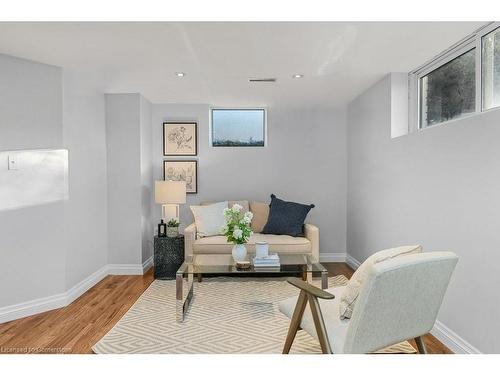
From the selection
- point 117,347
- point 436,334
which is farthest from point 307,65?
point 117,347

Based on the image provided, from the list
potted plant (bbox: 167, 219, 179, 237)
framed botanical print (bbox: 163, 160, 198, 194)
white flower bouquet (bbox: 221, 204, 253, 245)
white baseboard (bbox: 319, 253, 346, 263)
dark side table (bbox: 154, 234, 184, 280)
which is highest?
framed botanical print (bbox: 163, 160, 198, 194)

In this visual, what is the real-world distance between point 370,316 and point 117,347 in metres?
1.88

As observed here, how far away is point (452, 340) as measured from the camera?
2871 millimetres

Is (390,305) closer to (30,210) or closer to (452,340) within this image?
(452,340)

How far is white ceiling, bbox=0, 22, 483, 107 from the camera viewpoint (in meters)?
2.84

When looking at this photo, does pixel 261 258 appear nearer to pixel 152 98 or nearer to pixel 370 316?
pixel 370 316

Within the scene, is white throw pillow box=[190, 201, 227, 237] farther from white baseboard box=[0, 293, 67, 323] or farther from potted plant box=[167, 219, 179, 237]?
white baseboard box=[0, 293, 67, 323]

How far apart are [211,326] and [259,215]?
95.9 inches

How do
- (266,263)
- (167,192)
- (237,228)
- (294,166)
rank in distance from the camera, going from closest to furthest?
(266,263) → (237,228) → (167,192) → (294,166)

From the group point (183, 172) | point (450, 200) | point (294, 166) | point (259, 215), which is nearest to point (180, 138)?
point (183, 172)

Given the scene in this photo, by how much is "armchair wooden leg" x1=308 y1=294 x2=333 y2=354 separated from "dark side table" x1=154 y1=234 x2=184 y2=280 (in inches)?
118

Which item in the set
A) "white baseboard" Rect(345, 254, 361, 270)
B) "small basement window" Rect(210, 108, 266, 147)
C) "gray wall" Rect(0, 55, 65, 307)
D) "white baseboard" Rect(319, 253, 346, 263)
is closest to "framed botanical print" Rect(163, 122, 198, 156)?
"small basement window" Rect(210, 108, 266, 147)

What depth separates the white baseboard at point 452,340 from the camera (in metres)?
2.68

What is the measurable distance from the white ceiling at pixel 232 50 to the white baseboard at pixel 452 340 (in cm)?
221
